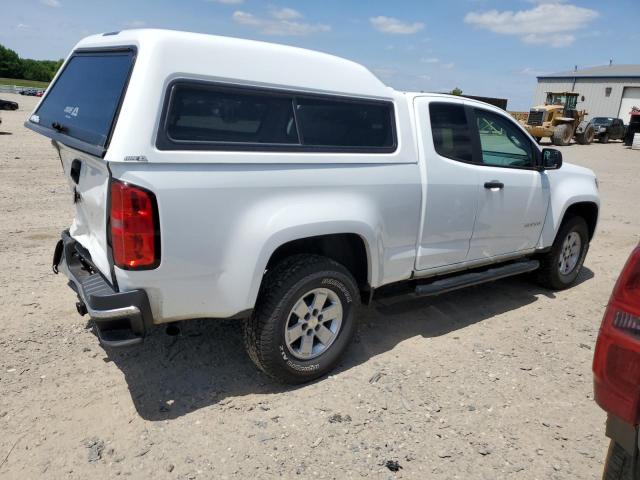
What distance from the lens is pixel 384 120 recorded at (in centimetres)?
341

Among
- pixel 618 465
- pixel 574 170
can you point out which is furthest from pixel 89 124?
pixel 574 170

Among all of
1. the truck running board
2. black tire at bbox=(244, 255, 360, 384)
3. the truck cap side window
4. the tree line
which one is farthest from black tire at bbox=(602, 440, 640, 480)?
the tree line

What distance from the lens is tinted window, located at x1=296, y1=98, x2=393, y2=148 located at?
301 cm

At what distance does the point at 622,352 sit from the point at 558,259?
357 centimetres

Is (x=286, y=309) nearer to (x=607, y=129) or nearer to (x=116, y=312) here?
(x=116, y=312)

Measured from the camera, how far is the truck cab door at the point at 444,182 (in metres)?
3.59

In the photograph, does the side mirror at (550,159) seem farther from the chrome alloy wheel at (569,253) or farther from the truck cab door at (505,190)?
the chrome alloy wheel at (569,253)

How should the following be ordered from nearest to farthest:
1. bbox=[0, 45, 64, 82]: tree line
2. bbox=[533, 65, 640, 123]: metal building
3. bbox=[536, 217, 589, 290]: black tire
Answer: bbox=[536, 217, 589, 290]: black tire, bbox=[533, 65, 640, 123]: metal building, bbox=[0, 45, 64, 82]: tree line

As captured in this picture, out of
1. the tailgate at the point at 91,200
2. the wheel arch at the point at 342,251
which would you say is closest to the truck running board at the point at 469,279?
the wheel arch at the point at 342,251

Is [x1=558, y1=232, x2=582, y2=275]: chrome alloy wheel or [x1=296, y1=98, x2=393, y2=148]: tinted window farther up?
[x1=296, y1=98, x2=393, y2=148]: tinted window

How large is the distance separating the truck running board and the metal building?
45674 mm

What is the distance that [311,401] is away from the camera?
3.11 metres

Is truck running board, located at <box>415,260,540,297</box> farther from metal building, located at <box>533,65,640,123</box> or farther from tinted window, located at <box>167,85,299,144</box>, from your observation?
metal building, located at <box>533,65,640,123</box>

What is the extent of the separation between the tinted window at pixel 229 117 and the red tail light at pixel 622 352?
73.3 inches
